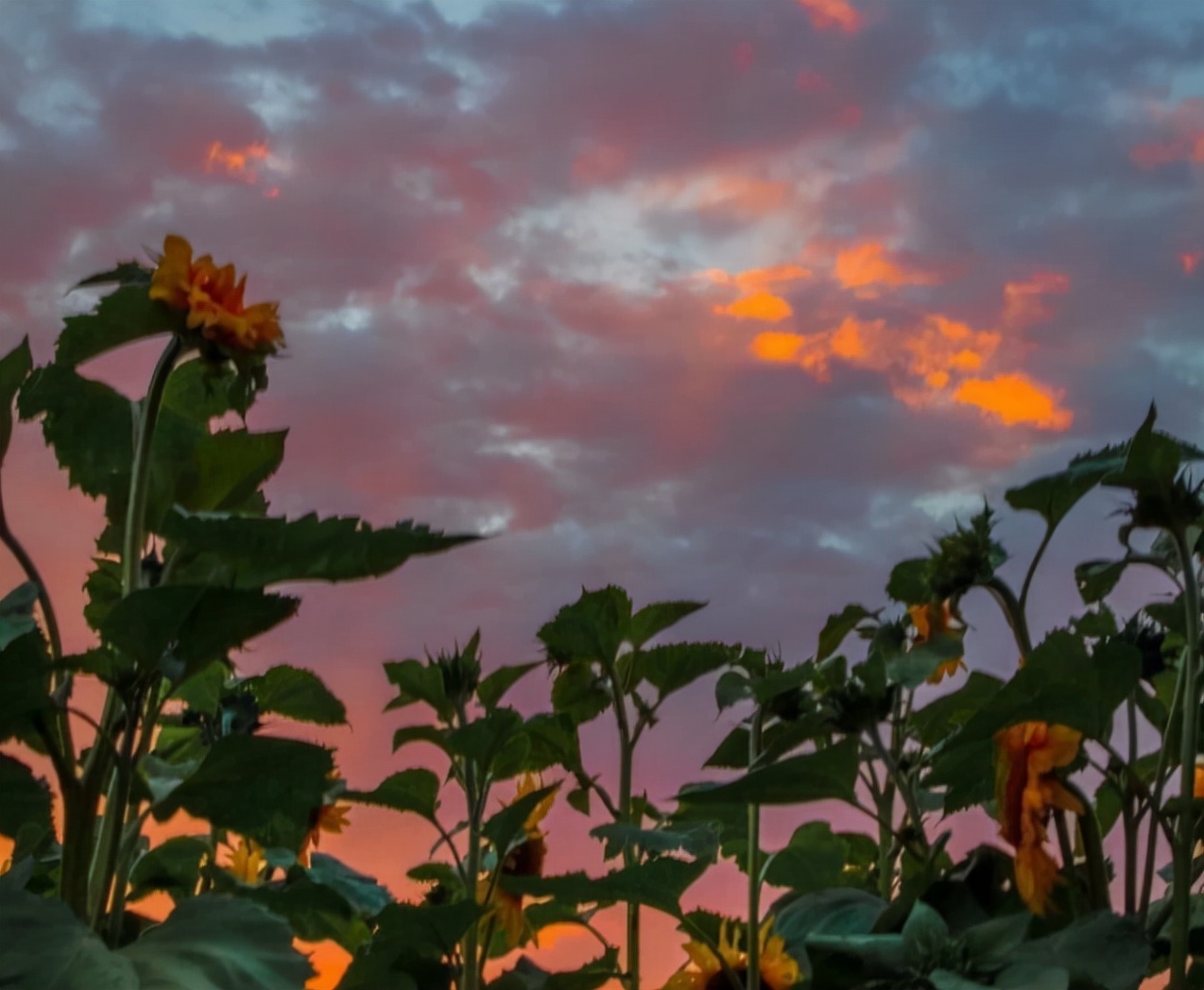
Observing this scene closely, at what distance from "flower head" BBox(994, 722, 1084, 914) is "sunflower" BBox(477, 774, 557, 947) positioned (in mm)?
432

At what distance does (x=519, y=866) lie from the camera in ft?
4.10

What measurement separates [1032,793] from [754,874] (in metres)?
0.21

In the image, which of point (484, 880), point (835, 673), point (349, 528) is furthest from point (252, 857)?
point (349, 528)

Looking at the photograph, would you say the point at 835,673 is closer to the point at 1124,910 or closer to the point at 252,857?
the point at 1124,910

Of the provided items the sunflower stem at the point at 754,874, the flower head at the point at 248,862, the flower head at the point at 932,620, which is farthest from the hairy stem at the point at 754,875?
the flower head at the point at 248,862

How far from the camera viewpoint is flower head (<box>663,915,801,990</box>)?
92 centimetres

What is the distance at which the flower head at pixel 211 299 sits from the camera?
79 cm

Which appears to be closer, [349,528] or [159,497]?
[349,528]

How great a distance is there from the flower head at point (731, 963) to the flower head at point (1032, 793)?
0.54 ft

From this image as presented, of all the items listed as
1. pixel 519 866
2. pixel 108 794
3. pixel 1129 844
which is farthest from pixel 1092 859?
pixel 108 794

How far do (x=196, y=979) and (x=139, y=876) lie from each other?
490mm

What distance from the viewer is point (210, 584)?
702mm

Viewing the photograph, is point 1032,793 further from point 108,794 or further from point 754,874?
point 108,794

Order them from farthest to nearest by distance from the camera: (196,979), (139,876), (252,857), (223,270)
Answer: (252,857) → (139,876) → (223,270) → (196,979)
